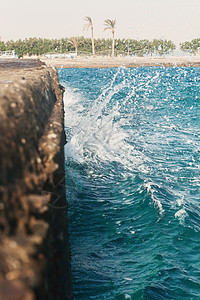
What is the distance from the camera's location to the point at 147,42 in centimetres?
9250

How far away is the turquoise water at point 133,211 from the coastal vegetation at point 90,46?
82801mm

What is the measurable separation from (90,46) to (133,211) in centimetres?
9267

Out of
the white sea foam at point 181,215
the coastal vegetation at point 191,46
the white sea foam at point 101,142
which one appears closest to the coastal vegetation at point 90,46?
the coastal vegetation at point 191,46

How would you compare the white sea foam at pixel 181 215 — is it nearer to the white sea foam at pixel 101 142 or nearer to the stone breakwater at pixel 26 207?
the white sea foam at pixel 101 142

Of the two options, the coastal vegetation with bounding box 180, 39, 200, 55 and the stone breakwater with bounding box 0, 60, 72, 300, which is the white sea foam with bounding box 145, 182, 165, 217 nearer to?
the stone breakwater with bounding box 0, 60, 72, 300

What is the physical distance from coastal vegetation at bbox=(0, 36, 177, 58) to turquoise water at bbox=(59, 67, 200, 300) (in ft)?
272

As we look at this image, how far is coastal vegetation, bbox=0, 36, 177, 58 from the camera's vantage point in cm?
8675

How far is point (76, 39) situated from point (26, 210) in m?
91.5

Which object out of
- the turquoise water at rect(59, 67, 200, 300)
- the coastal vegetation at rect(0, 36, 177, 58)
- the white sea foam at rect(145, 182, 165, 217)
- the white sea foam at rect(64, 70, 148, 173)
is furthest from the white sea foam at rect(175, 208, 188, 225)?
the coastal vegetation at rect(0, 36, 177, 58)

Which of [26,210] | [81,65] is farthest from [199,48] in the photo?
[26,210]

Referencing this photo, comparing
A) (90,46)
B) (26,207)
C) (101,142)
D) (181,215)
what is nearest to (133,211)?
(181,215)

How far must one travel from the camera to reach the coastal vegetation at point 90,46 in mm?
86750

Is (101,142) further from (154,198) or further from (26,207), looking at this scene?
(26,207)

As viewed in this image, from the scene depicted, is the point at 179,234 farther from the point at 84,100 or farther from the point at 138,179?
the point at 84,100
